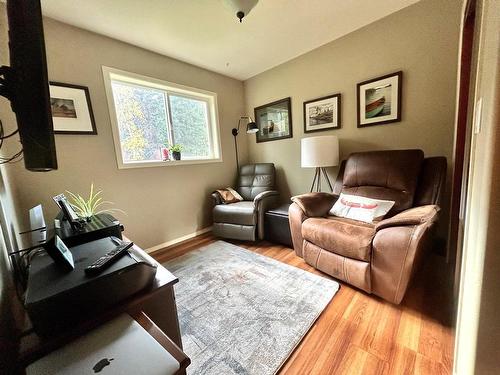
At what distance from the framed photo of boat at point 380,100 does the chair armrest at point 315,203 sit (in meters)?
0.99

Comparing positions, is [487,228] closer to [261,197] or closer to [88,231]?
[88,231]

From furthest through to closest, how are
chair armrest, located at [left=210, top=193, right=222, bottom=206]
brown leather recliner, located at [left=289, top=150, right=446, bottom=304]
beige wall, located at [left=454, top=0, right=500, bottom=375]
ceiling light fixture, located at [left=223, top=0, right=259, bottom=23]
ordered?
chair armrest, located at [left=210, top=193, right=222, bottom=206], ceiling light fixture, located at [left=223, top=0, right=259, bottom=23], brown leather recliner, located at [left=289, top=150, right=446, bottom=304], beige wall, located at [left=454, top=0, right=500, bottom=375]

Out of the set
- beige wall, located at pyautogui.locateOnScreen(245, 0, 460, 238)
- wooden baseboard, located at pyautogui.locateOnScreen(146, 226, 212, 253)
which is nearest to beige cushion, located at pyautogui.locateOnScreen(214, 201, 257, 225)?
wooden baseboard, located at pyautogui.locateOnScreen(146, 226, 212, 253)

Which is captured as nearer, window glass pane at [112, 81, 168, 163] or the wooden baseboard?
window glass pane at [112, 81, 168, 163]

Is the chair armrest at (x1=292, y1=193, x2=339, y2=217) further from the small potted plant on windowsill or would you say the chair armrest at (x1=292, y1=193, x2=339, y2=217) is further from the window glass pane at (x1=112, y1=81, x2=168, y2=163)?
the window glass pane at (x1=112, y1=81, x2=168, y2=163)

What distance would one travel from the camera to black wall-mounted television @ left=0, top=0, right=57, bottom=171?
573 millimetres

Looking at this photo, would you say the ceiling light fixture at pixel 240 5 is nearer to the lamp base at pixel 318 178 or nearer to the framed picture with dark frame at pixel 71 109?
the framed picture with dark frame at pixel 71 109

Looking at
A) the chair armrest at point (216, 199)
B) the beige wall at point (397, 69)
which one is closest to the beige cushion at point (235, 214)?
the chair armrest at point (216, 199)

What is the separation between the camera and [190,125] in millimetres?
2855

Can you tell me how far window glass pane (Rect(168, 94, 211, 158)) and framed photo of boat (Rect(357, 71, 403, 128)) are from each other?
81.7 inches

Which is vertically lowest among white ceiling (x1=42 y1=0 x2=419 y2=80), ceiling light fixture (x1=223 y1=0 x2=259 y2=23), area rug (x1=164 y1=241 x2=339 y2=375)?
area rug (x1=164 y1=241 x2=339 y2=375)

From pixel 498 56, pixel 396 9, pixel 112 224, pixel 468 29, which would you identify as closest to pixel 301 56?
pixel 396 9

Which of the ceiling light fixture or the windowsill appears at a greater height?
the ceiling light fixture

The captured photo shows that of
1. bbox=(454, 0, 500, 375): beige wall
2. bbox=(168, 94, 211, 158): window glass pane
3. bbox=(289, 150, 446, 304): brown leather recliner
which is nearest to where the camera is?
bbox=(454, 0, 500, 375): beige wall
